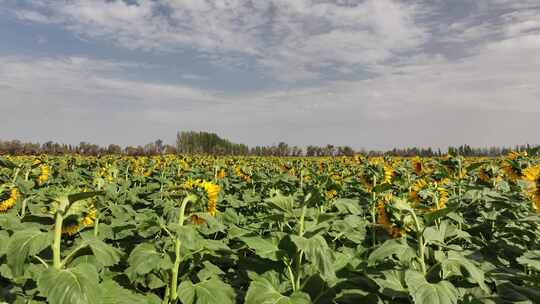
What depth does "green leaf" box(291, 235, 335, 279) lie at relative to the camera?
2.55 meters

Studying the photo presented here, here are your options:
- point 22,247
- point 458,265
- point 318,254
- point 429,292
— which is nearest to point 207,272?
point 318,254

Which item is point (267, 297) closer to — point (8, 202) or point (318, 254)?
point (318, 254)

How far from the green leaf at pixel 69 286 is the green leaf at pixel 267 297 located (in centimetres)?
98

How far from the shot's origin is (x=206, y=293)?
291 cm

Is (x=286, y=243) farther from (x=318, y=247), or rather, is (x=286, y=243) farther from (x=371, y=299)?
(x=371, y=299)

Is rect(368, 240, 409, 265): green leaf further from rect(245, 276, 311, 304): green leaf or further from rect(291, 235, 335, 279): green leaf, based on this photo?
rect(245, 276, 311, 304): green leaf

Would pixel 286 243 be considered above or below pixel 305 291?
above

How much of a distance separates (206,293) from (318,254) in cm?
86

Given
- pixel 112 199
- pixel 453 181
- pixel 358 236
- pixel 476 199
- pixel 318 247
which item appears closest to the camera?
pixel 318 247

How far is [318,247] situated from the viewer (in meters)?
2.66

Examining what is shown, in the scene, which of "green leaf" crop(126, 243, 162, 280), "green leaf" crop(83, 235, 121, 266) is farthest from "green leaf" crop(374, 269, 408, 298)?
"green leaf" crop(83, 235, 121, 266)

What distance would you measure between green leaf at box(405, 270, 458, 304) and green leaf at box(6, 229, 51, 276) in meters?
2.00

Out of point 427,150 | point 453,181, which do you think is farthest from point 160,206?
point 427,150

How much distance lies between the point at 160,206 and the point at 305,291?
269 cm
